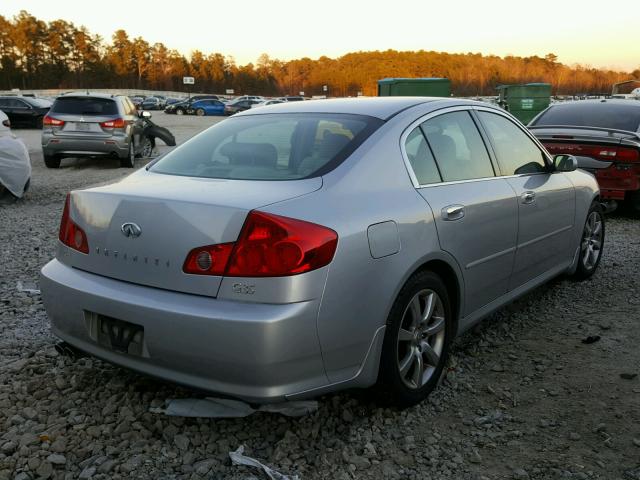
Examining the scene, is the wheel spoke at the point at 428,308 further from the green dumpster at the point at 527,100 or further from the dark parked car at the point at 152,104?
the dark parked car at the point at 152,104

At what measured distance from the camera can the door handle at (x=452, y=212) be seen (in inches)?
120

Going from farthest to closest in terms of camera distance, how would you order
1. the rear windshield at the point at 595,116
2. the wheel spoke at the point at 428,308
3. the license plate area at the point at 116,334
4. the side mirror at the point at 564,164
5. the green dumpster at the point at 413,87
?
the green dumpster at the point at 413,87 < the rear windshield at the point at 595,116 < the side mirror at the point at 564,164 < the wheel spoke at the point at 428,308 < the license plate area at the point at 116,334

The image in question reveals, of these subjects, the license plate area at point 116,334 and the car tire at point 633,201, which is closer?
the license plate area at point 116,334

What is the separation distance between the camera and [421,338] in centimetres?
305

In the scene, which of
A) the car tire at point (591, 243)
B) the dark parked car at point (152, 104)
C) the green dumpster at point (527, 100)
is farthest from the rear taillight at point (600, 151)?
the dark parked car at point (152, 104)

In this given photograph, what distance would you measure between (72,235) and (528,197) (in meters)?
2.69

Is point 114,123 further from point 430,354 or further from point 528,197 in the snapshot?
point 430,354

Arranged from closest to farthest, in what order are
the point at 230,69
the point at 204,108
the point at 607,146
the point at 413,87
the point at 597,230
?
the point at 597,230, the point at 607,146, the point at 413,87, the point at 204,108, the point at 230,69

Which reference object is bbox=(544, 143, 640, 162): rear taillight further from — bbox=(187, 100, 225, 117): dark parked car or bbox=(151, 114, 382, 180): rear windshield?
bbox=(187, 100, 225, 117): dark parked car

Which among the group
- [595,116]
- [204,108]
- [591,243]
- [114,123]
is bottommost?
[204,108]

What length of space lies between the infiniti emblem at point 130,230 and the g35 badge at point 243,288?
1.68 ft

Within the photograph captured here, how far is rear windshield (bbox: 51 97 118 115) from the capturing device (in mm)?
12461

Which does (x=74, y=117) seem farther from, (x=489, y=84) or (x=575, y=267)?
(x=489, y=84)

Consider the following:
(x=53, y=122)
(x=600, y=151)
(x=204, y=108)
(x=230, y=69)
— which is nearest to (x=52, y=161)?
(x=53, y=122)
